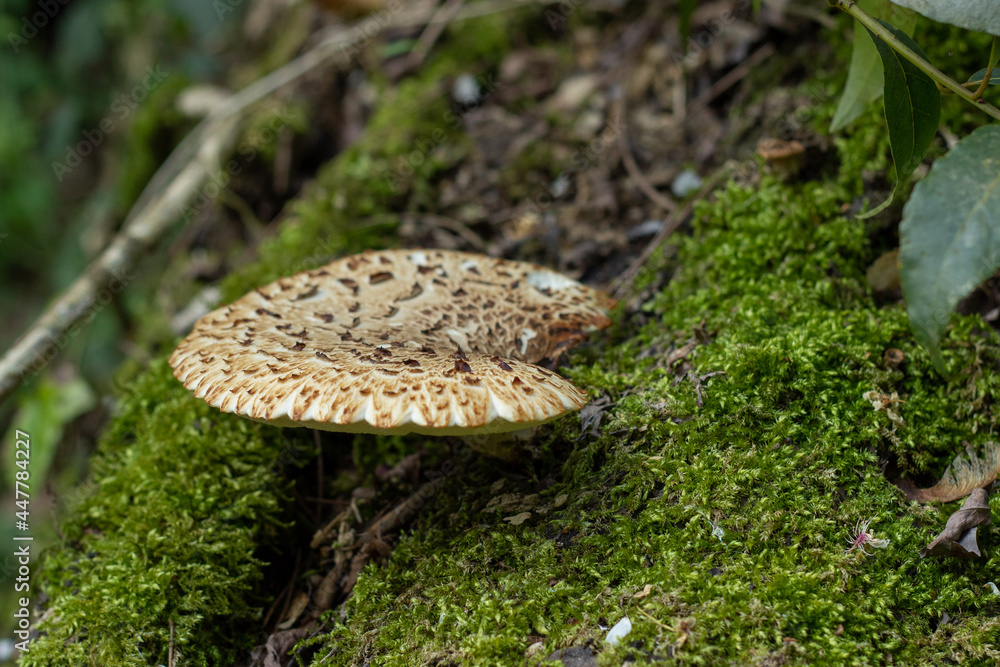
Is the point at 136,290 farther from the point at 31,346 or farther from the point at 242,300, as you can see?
the point at 242,300

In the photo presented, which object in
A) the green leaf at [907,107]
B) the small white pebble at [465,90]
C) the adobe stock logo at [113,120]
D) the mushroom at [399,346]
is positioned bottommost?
the adobe stock logo at [113,120]

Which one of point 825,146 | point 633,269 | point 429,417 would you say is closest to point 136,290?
point 633,269

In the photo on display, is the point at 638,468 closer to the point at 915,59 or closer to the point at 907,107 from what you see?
the point at 907,107

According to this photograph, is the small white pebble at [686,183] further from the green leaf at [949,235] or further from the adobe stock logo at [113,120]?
the adobe stock logo at [113,120]

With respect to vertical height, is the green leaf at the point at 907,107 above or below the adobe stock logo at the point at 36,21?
above

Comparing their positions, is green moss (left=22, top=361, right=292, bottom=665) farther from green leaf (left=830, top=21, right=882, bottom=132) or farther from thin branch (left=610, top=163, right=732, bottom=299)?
green leaf (left=830, top=21, right=882, bottom=132)

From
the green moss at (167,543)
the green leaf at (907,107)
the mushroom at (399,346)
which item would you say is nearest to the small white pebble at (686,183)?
the mushroom at (399,346)

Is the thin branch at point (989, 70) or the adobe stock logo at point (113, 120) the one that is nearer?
the thin branch at point (989, 70)
